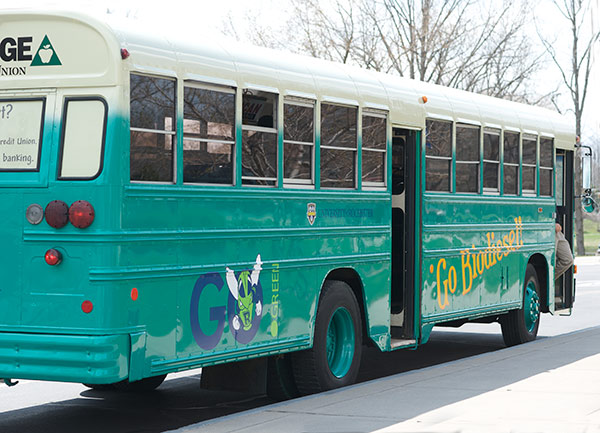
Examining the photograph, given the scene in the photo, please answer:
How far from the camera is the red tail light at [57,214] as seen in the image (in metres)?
7.50

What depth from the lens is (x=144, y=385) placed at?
10.7 metres

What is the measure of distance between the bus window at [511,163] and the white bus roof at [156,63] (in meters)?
2.94

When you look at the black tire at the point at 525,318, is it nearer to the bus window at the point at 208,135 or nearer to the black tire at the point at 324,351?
the black tire at the point at 324,351

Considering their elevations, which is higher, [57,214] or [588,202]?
[588,202]

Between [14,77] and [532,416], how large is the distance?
4479mm

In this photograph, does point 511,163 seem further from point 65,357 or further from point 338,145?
point 65,357

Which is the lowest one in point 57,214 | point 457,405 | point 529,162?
point 457,405

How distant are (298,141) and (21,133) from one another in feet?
8.40

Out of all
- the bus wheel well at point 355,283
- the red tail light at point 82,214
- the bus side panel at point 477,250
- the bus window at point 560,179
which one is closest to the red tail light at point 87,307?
the red tail light at point 82,214

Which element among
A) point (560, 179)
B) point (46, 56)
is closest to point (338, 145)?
point (46, 56)

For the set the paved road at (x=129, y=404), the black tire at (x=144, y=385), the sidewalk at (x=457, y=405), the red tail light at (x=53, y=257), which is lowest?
the paved road at (x=129, y=404)

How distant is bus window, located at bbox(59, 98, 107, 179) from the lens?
747cm

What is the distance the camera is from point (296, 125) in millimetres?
9422

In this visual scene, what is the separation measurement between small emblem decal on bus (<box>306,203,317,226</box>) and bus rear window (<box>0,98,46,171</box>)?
8.96 ft
